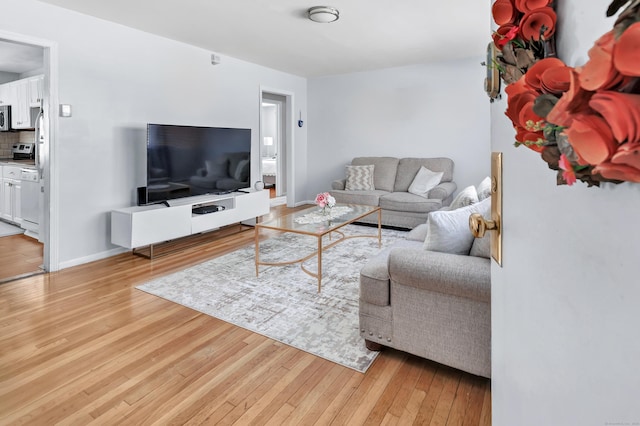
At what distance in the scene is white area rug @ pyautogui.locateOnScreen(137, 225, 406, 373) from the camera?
7.57 feet

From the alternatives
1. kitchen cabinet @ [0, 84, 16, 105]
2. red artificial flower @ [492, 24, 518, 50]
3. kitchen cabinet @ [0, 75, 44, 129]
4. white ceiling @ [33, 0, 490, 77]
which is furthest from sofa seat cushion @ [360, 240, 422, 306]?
kitchen cabinet @ [0, 84, 16, 105]

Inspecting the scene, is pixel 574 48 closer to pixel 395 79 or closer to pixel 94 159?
pixel 94 159

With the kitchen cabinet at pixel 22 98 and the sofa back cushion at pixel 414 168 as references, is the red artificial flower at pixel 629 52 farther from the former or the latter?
the kitchen cabinet at pixel 22 98

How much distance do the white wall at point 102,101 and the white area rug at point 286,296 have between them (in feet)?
3.95

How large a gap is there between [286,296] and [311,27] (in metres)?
2.87

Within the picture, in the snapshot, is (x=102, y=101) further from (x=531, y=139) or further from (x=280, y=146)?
(x=531, y=139)

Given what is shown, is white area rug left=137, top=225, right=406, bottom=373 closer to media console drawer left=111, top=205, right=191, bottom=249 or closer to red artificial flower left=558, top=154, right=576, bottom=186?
media console drawer left=111, top=205, right=191, bottom=249

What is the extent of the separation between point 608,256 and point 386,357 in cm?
193

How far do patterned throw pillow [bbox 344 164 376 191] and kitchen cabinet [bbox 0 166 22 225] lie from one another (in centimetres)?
467

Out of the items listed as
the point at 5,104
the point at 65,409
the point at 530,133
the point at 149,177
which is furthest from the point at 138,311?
the point at 5,104

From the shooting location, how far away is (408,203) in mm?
5070

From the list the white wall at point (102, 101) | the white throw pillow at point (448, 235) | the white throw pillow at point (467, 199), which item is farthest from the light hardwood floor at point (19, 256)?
the white throw pillow at point (467, 199)

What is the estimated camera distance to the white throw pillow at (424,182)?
542cm

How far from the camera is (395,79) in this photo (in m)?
6.10
